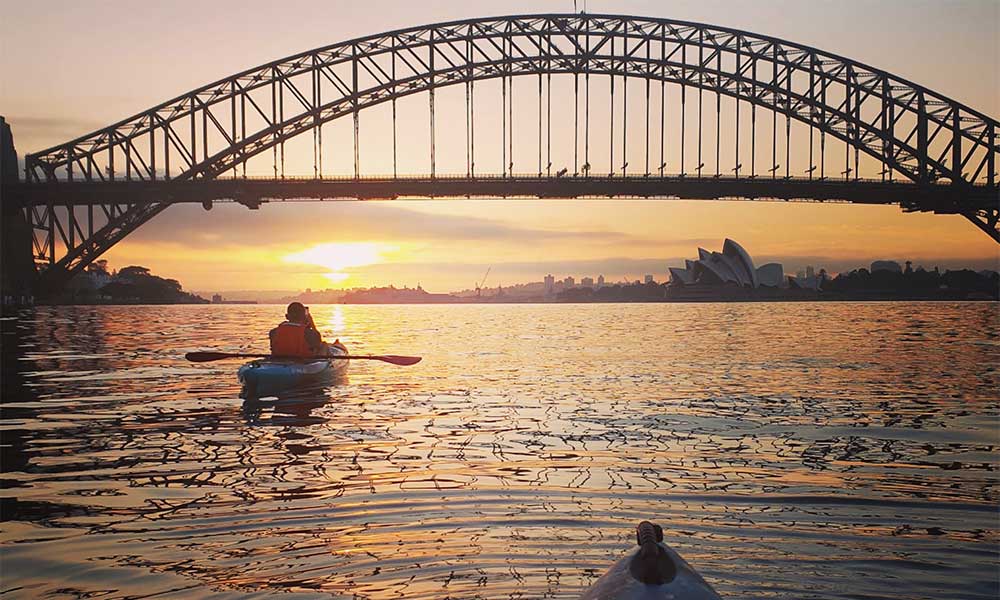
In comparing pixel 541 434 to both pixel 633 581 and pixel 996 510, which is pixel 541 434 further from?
pixel 633 581

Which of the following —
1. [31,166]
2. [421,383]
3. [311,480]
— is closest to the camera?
[311,480]

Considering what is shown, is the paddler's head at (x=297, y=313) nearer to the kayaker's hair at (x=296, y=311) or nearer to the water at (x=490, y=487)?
the kayaker's hair at (x=296, y=311)

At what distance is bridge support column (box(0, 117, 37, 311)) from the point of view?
218 feet

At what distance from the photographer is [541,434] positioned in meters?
12.6

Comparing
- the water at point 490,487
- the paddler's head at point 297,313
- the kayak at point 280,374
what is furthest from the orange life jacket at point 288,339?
the water at point 490,487

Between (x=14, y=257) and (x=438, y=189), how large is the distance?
31023 mm

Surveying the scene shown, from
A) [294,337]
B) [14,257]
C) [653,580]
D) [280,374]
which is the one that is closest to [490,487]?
[653,580]

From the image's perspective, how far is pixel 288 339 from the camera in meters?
18.9

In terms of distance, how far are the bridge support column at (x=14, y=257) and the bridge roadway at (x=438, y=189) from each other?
124cm

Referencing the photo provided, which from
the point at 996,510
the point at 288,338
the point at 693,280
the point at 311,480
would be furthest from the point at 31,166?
the point at 693,280

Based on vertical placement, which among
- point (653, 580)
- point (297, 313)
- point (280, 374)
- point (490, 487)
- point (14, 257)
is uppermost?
point (14, 257)

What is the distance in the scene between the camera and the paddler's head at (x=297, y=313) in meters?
18.5

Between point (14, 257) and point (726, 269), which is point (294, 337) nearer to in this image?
point (14, 257)

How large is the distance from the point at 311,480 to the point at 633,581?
18.7ft
